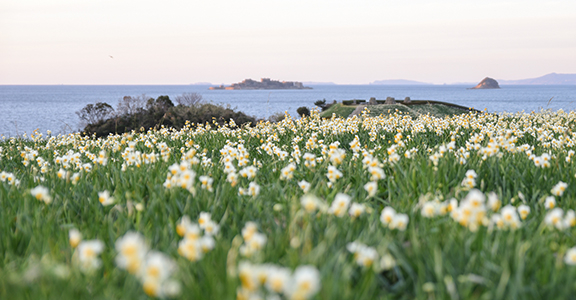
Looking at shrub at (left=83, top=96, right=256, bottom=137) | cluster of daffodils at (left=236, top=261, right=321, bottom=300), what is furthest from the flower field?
shrub at (left=83, top=96, right=256, bottom=137)

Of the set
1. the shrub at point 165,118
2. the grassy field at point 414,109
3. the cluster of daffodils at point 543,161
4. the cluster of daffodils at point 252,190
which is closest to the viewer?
the cluster of daffodils at point 252,190

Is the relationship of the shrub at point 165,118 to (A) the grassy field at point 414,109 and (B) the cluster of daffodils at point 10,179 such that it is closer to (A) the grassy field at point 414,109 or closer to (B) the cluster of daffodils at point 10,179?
(A) the grassy field at point 414,109

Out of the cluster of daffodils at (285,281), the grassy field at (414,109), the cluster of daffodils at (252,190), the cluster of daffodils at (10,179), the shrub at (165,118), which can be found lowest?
the shrub at (165,118)

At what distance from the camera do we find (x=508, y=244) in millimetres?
2541

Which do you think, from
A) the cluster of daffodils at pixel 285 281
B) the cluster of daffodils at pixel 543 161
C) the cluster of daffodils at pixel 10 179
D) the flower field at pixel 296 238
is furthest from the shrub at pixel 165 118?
the cluster of daffodils at pixel 285 281

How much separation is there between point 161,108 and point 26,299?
88.4ft

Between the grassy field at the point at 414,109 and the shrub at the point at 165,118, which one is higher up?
the grassy field at the point at 414,109

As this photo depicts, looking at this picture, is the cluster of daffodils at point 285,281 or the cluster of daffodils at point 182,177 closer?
the cluster of daffodils at point 285,281

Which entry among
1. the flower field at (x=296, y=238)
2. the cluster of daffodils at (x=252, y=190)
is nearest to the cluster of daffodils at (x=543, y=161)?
→ the flower field at (x=296, y=238)

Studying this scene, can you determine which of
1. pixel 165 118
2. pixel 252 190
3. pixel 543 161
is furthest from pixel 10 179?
pixel 165 118

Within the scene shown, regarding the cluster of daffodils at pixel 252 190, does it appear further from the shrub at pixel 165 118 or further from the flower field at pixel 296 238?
the shrub at pixel 165 118

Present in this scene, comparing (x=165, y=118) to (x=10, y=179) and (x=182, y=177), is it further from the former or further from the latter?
(x=182, y=177)

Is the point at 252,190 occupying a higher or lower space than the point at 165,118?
higher

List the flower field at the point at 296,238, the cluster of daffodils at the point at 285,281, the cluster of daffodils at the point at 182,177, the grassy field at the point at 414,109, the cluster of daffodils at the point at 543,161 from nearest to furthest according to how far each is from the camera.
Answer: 1. the cluster of daffodils at the point at 285,281
2. the flower field at the point at 296,238
3. the cluster of daffodils at the point at 182,177
4. the cluster of daffodils at the point at 543,161
5. the grassy field at the point at 414,109
